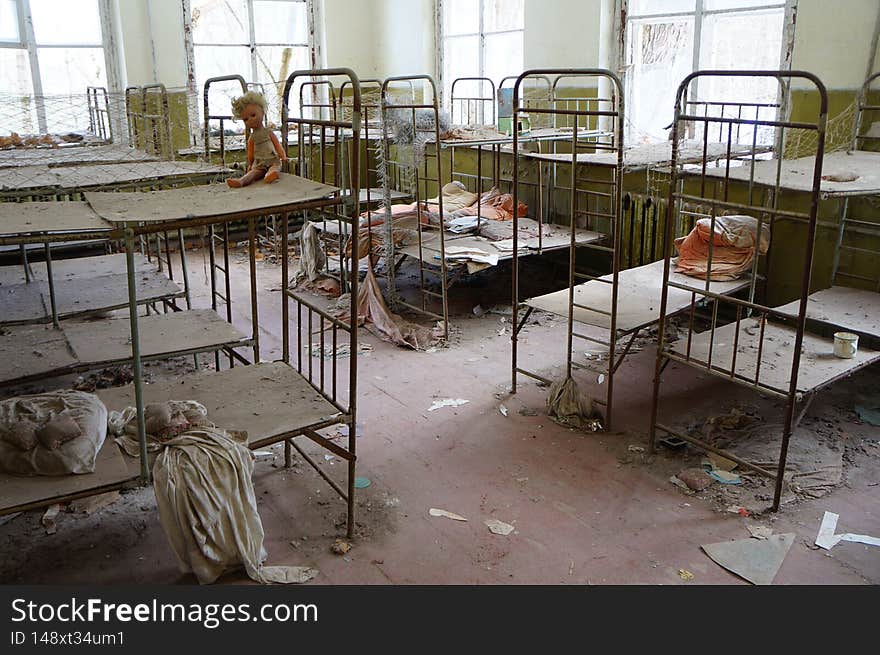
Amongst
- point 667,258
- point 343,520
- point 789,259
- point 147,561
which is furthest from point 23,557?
point 789,259

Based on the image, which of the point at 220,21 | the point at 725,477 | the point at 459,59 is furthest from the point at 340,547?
the point at 220,21

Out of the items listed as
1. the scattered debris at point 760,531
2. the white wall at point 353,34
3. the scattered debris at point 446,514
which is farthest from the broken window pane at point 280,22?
the scattered debris at point 760,531

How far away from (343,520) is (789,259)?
404 centimetres

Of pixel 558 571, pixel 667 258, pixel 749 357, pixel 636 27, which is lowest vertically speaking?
pixel 558 571

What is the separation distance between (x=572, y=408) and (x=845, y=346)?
1.57m

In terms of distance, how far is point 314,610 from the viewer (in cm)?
271

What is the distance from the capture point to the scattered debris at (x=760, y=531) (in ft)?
11.3

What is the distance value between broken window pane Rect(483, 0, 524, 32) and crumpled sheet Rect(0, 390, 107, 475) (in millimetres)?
6377

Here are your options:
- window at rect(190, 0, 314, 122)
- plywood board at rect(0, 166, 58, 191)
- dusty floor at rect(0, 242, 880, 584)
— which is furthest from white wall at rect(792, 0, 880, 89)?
window at rect(190, 0, 314, 122)

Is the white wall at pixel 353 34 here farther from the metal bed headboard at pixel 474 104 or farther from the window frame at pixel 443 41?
the metal bed headboard at pixel 474 104

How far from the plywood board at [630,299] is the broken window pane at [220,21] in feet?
20.2

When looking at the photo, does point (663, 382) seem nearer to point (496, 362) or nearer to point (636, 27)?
point (496, 362)

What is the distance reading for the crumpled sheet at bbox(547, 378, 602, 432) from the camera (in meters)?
4.57

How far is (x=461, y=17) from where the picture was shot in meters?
8.82
